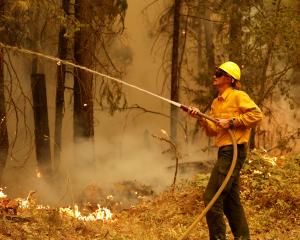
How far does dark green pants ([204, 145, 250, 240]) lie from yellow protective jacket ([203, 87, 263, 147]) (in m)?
0.13

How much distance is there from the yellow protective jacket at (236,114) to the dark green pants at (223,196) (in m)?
0.13

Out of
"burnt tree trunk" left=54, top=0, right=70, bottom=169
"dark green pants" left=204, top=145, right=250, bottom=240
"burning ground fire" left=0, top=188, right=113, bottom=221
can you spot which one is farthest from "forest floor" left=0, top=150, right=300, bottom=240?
"burnt tree trunk" left=54, top=0, right=70, bottom=169

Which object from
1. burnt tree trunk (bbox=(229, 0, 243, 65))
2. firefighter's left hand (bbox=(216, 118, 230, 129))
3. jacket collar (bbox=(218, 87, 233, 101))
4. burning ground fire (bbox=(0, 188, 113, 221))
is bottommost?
burning ground fire (bbox=(0, 188, 113, 221))

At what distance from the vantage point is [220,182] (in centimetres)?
588

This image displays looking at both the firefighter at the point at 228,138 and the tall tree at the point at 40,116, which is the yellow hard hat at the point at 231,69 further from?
the tall tree at the point at 40,116

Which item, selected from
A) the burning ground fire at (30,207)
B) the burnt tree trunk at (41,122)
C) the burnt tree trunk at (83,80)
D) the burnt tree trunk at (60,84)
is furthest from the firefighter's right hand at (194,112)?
the burnt tree trunk at (41,122)

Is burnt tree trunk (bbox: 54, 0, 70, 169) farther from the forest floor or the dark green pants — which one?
the dark green pants

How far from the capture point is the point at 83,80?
1459cm

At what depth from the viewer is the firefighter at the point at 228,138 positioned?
5.83m

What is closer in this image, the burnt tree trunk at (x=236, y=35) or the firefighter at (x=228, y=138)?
the firefighter at (x=228, y=138)

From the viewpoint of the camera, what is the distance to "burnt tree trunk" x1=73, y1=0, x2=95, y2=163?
45.7 feet

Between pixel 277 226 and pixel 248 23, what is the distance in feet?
30.6

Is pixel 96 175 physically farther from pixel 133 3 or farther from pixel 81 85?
pixel 133 3

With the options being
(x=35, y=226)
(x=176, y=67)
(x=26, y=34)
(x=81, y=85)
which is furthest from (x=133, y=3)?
(x=35, y=226)
